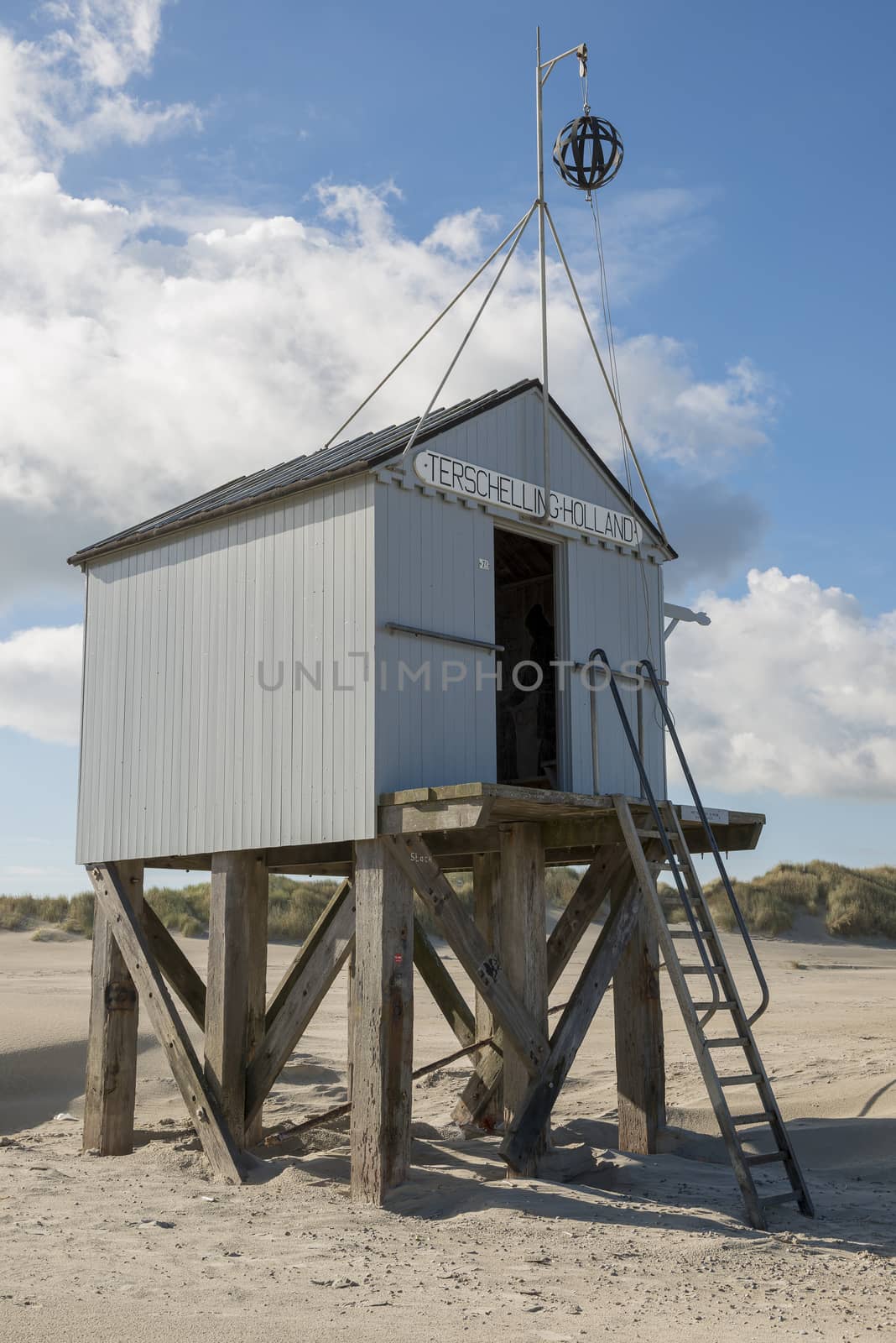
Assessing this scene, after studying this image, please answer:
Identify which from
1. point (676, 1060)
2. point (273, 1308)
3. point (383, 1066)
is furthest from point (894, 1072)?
point (273, 1308)

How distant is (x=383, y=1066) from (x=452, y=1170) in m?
1.69

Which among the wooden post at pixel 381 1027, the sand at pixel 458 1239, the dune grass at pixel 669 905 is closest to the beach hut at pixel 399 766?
the wooden post at pixel 381 1027

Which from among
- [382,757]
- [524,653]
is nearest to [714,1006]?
[382,757]

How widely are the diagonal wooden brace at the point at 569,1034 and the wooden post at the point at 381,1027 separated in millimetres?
1094

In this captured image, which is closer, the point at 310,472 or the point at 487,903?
the point at 310,472

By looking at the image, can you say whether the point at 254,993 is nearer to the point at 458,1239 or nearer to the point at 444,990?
the point at 444,990

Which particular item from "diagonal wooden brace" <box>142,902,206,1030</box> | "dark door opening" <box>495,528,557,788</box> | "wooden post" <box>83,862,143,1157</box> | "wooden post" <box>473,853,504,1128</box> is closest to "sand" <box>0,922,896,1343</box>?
"wooden post" <box>83,862,143,1157</box>

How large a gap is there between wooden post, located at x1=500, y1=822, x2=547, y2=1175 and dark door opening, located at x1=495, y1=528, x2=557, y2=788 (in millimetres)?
1735

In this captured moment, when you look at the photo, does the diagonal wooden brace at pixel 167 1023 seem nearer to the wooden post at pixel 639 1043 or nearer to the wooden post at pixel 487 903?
the wooden post at pixel 639 1043

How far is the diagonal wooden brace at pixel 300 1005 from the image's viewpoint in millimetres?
11273

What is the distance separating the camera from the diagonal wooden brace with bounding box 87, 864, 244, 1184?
11570mm

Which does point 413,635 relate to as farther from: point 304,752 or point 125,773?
point 125,773

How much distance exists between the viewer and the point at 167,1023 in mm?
12305

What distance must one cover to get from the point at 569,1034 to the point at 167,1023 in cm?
377
